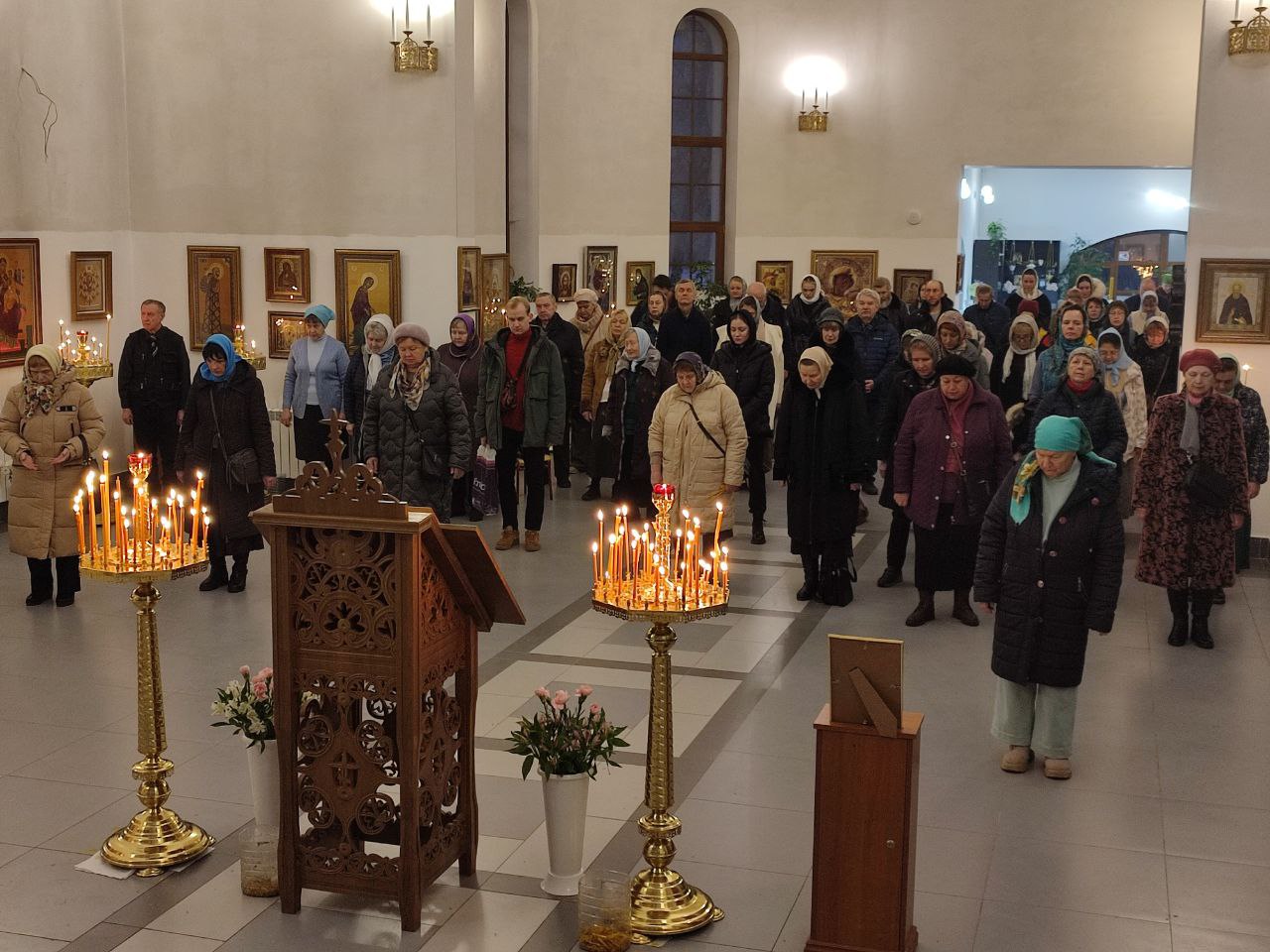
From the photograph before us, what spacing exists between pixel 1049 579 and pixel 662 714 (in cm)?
234

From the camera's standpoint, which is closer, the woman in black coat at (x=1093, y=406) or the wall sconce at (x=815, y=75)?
the woman in black coat at (x=1093, y=406)

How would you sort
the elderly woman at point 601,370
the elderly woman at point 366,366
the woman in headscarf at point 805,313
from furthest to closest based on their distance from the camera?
the woman in headscarf at point 805,313
the elderly woman at point 601,370
the elderly woman at point 366,366

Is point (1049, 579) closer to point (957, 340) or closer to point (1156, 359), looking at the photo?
point (957, 340)

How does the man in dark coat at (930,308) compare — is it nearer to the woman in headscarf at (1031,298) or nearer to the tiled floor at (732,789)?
the woman in headscarf at (1031,298)

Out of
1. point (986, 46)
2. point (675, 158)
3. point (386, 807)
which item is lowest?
point (386, 807)

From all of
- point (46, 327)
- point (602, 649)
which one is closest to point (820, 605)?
point (602, 649)

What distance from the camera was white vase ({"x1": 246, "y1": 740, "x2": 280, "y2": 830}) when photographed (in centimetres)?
609

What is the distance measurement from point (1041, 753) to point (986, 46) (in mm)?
13810

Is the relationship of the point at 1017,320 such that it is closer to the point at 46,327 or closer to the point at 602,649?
the point at 602,649

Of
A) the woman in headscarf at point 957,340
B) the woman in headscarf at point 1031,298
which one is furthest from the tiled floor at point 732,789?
the woman in headscarf at point 1031,298

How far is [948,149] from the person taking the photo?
19.3m

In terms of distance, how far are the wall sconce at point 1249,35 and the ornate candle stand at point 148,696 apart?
931 centimetres

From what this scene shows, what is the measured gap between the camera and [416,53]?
13.8 m

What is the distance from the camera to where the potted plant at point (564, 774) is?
5.82m
